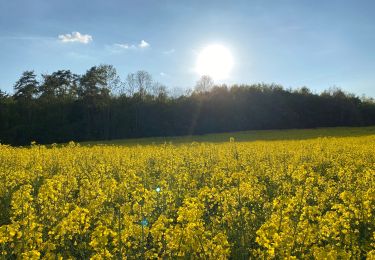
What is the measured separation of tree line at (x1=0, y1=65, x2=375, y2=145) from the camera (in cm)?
6150

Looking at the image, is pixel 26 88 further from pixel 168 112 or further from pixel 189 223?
pixel 189 223

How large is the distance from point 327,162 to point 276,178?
5.74 metres

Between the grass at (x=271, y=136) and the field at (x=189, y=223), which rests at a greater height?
the grass at (x=271, y=136)

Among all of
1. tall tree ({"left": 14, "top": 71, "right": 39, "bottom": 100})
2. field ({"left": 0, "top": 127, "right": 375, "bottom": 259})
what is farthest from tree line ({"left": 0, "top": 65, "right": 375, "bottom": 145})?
field ({"left": 0, "top": 127, "right": 375, "bottom": 259})

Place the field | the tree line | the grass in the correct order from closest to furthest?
the field → the grass → the tree line

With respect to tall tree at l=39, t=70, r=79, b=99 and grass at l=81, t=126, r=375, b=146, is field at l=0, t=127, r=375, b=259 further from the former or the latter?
tall tree at l=39, t=70, r=79, b=99

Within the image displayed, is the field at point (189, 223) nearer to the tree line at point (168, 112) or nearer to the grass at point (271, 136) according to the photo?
the grass at point (271, 136)

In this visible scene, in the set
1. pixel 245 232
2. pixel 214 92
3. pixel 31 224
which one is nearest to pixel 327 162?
pixel 245 232

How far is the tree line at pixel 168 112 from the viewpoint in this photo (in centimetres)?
6150

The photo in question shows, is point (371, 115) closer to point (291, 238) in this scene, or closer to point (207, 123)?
point (207, 123)

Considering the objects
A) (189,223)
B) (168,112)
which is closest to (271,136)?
(168,112)

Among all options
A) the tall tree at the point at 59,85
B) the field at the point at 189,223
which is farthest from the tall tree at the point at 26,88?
the field at the point at 189,223

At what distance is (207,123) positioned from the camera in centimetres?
6097

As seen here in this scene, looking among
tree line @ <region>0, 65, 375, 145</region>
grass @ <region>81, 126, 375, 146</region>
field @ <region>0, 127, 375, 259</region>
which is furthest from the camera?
tree line @ <region>0, 65, 375, 145</region>
